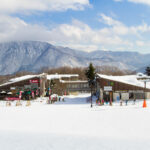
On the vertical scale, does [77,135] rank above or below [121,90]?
below

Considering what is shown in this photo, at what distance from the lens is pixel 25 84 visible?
40938 millimetres

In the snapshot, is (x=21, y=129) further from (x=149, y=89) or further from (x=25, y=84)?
(x=25, y=84)

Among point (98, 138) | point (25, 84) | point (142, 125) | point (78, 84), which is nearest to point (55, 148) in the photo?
point (98, 138)

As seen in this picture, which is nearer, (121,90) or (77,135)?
(77,135)

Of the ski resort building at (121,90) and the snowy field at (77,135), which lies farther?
the ski resort building at (121,90)

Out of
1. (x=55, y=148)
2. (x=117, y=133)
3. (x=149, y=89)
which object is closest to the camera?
(x=55, y=148)

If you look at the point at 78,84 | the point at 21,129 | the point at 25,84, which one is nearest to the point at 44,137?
the point at 21,129

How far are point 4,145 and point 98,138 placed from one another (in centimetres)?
515

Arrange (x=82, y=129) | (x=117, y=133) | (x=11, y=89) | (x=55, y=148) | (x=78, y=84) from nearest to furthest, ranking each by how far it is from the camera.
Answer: (x=55, y=148) < (x=117, y=133) < (x=82, y=129) < (x=11, y=89) < (x=78, y=84)

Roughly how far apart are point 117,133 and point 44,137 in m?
4.38

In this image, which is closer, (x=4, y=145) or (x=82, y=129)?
(x=4, y=145)

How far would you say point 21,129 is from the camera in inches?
488

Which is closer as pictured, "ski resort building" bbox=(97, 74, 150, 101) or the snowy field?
the snowy field

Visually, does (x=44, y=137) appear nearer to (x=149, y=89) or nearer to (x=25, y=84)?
(x=149, y=89)
